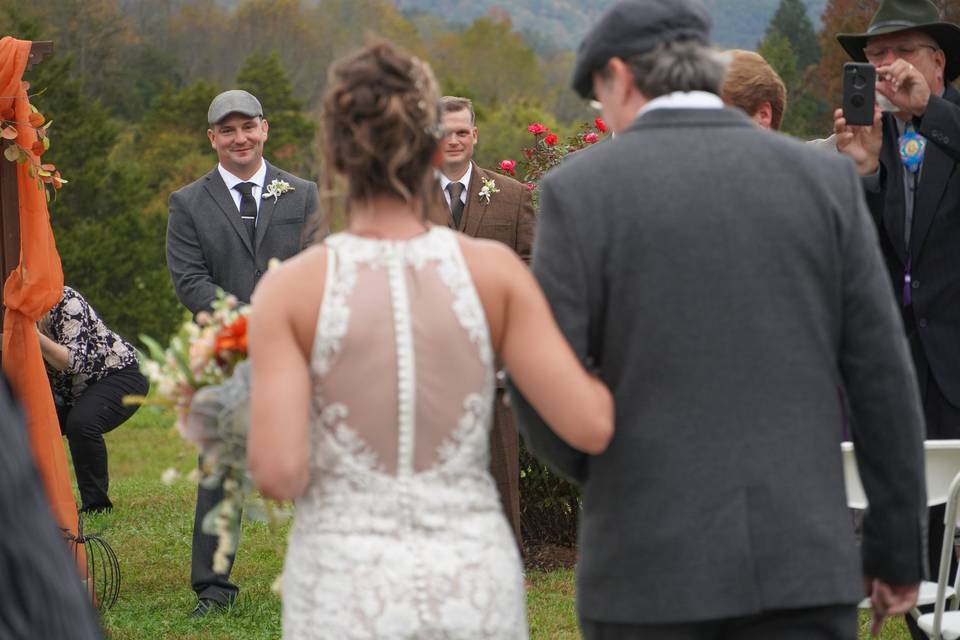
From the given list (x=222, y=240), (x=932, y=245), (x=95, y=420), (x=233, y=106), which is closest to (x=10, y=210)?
(x=222, y=240)

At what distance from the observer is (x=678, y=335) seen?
2.91 m

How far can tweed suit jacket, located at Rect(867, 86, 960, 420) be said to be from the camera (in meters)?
5.38

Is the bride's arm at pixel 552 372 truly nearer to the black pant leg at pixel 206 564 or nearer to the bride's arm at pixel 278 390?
the bride's arm at pixel 278 390

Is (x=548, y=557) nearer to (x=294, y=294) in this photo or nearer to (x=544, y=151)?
(x=544, y=151)

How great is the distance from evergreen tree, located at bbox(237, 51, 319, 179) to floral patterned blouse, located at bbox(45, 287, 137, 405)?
33.7m

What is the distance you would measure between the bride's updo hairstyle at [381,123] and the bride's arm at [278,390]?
0.91 feet

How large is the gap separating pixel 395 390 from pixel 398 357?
7cm

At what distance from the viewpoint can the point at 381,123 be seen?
9.61 ft

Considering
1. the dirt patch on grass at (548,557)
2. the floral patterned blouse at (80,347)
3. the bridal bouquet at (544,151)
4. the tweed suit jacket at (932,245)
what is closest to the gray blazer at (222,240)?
the bridal bouquet at (544,151)

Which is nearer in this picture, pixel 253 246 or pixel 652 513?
pixel 652 513

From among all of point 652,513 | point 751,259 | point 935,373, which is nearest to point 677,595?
point 652,513

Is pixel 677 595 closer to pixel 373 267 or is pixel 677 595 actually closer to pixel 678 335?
pixel 678 335

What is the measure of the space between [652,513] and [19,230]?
5.44 meters

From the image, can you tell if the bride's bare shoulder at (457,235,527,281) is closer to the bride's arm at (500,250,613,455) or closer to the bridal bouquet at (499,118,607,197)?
the bride's arm at (500,250,613,455)
